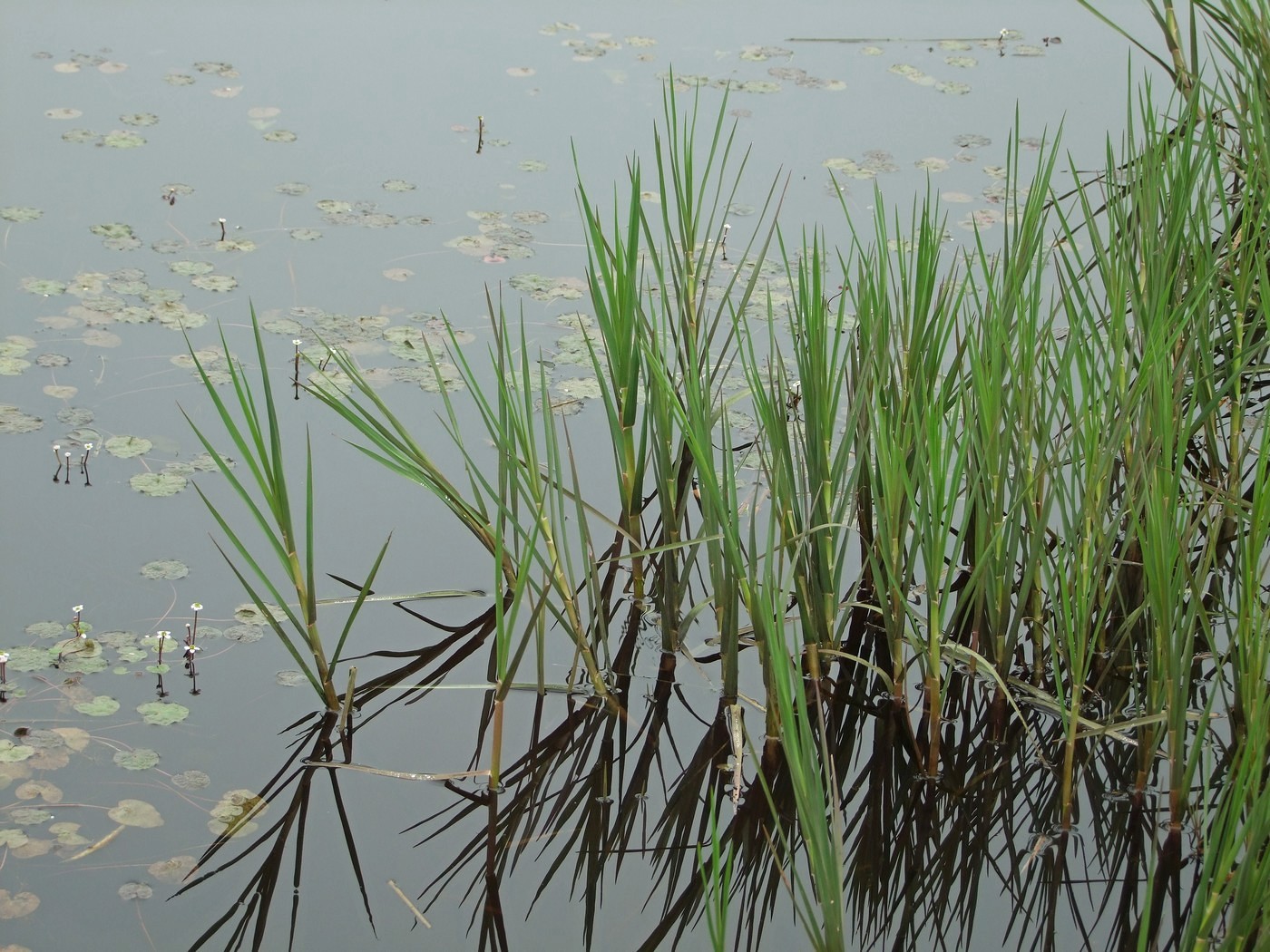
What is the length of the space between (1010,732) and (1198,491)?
0.53 m

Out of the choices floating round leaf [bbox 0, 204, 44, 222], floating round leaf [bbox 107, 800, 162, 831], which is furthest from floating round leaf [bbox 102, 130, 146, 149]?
floating round leaf [bbox 107, 800, 162, 831]

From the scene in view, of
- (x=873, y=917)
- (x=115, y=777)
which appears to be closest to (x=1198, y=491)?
(x=873, y=917)

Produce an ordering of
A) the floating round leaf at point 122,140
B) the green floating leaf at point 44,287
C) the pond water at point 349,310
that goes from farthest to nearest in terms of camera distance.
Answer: the floating round leaf at point 122,140 → the green floating leaf at point 44,287 → the pond water at point 349,310

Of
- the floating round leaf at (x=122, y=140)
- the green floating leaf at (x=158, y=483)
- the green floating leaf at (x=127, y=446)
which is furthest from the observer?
the floating round leaf at (x=122, y=140)

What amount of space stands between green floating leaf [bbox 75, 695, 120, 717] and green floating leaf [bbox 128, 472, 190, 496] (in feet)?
2.03

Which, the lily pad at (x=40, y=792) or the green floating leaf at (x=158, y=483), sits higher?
the green floating leaf at (x=158, y=483)

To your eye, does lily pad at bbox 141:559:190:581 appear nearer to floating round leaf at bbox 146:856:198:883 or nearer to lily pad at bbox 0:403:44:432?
lily pad at bbox 0:403:44:432

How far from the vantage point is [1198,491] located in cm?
230

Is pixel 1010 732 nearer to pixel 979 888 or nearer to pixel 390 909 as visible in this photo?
pixel 979 888

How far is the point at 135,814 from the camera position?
2.04 meters

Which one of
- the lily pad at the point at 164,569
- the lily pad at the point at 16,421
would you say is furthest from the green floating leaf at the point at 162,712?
the lily pad at the point at 16,421

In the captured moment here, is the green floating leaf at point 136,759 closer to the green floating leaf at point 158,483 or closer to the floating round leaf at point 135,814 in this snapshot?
the floating round leaf at point 135,814

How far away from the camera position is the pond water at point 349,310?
1.99 m

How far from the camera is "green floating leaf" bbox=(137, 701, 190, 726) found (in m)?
2.21
